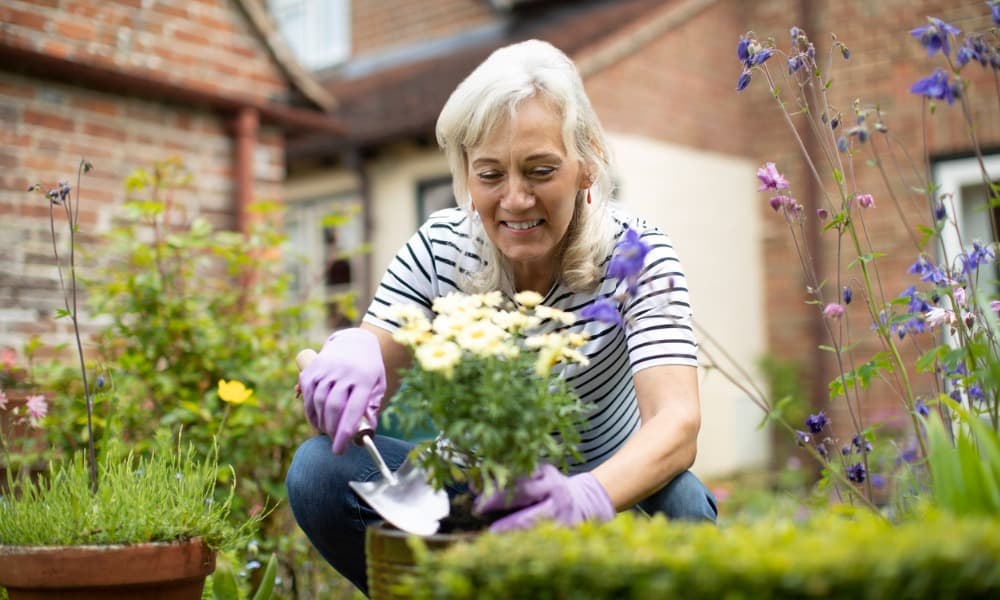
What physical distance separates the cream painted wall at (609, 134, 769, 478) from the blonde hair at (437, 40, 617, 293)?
486cm

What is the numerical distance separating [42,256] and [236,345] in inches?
51.8

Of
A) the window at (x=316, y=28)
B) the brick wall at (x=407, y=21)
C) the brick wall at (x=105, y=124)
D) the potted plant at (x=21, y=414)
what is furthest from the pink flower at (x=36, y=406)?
the window at (x=316, y=28)

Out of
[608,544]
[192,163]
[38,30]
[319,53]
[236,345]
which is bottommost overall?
[608,544]

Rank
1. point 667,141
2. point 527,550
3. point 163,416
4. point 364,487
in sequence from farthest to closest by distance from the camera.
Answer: point 667,141
point 163,416
point 364,487
point 527,550

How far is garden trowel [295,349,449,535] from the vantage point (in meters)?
1.45

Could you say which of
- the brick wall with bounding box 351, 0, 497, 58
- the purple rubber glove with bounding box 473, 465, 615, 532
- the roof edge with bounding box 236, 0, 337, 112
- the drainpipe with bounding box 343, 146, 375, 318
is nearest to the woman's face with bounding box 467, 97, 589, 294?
the purple rubber glove with bounding box 473, 465, 615, 532

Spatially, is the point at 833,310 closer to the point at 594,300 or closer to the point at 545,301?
the point at 594,300

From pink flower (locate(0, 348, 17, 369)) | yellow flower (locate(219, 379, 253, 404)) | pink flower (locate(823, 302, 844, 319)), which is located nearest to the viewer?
pink flower (locate(823, 302, 844, 319))

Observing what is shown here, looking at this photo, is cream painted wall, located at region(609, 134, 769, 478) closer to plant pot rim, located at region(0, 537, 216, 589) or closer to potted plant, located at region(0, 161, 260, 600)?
potted plant, located at region(0, 161, 260, 600)

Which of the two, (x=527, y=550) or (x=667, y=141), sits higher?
(x=667, y=141)

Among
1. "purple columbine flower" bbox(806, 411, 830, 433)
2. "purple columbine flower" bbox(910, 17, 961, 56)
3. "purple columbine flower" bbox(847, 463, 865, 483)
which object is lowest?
"purple columbine flower" bbox(847, 463, 865, 483)

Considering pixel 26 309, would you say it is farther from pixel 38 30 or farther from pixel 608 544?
pixel 608 544

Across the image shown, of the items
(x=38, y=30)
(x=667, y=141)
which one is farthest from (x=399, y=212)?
(x=38, y=30)

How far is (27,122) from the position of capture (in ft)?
12.4
